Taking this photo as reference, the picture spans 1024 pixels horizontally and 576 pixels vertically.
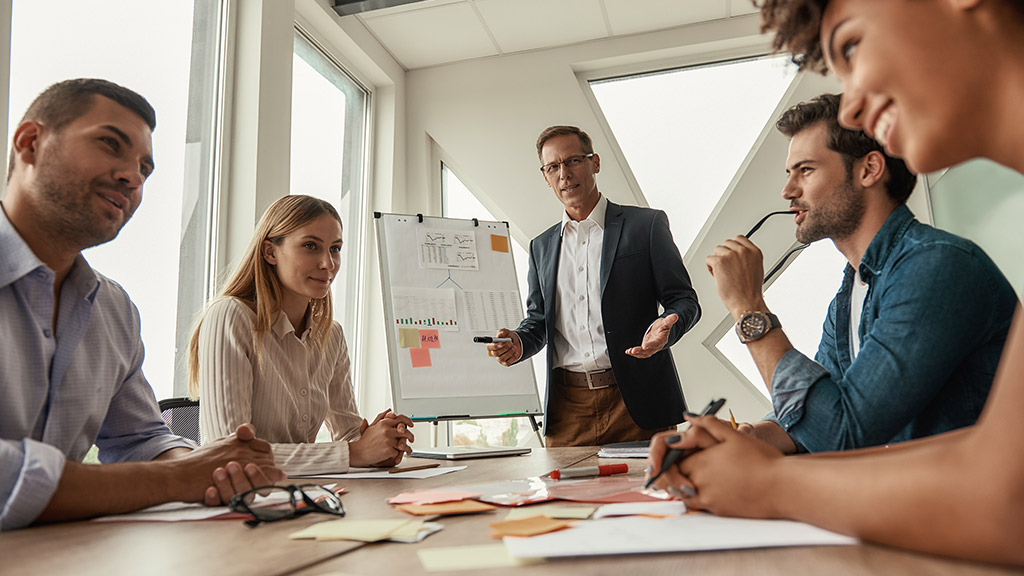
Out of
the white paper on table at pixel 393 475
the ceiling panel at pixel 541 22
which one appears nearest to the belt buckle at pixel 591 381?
the white paper on table at pixel 393 475

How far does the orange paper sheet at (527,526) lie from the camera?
2.35ft

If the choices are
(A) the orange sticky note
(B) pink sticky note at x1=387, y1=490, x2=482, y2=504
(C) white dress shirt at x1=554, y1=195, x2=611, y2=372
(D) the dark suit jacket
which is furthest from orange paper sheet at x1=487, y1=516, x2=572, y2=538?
(A) the orange sticky note

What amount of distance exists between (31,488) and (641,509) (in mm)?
766

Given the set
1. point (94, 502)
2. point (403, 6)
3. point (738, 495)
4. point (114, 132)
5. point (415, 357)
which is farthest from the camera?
point (403, 6)

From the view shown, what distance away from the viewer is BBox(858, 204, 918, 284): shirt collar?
1.28m

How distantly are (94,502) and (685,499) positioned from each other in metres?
0.78

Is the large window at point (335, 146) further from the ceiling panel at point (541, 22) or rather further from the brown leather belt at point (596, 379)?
the brown leather belt at point (596, 379)

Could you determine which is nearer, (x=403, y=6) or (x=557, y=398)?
(x=557, y=398)

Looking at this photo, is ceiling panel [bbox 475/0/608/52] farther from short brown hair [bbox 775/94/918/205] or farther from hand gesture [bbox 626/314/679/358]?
short brown hair [bbox 775/94/918/205]

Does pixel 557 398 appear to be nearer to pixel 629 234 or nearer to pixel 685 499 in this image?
pixel 629 234

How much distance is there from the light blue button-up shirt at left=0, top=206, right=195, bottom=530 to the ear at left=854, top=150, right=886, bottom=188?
145cm

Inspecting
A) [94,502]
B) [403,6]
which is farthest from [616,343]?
[403,6]

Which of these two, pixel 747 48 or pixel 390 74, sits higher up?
pixel 390 74

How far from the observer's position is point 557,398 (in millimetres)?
2617
